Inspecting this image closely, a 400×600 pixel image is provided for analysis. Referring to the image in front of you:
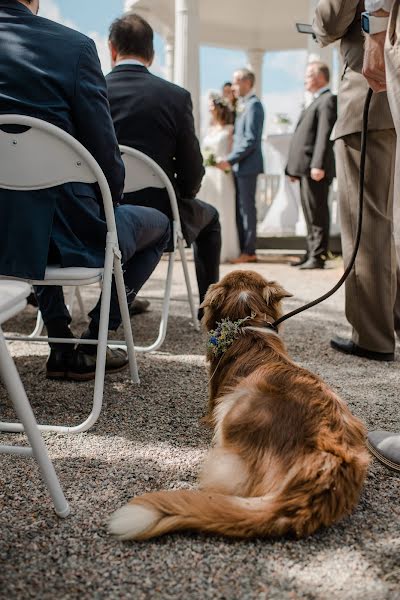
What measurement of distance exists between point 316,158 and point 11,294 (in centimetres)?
613

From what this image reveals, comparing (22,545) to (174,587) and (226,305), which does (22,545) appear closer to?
(174,587)

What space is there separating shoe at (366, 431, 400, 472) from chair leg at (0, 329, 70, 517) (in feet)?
3.42

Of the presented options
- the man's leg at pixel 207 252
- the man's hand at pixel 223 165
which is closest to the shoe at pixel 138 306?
the man's leg at pixel 207 252

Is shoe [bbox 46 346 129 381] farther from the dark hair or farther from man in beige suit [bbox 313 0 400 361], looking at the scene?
the dark hair

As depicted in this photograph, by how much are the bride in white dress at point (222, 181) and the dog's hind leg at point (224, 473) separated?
6604 mm

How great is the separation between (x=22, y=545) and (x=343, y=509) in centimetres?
81

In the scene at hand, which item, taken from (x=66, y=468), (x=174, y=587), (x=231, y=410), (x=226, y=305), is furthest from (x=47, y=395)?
(x=174, y=587)

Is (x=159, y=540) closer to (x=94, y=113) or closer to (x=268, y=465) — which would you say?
(x=268, y=465)

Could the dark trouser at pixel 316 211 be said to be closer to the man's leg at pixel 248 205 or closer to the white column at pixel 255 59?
the man's leg at pixel 248 205

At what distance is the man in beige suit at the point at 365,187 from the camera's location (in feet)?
10.3

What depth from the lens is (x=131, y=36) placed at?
3627mm

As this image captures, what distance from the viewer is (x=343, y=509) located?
1.61m

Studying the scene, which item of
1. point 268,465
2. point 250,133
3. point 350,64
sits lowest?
point 268,465

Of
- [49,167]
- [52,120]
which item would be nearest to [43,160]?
[49,167]
